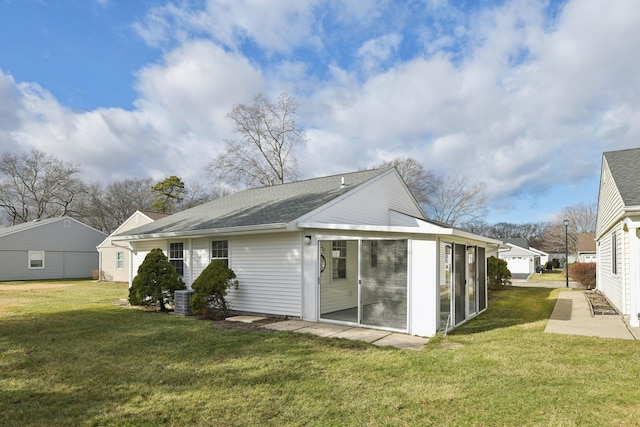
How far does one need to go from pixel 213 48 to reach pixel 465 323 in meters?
11.8

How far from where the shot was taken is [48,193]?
3922 centimetres

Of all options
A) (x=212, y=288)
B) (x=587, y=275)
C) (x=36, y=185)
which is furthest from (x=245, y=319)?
(x=36, y=185)

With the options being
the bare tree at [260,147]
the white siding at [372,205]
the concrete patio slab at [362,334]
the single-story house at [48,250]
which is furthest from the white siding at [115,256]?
the concrete patio slab at [362,334]

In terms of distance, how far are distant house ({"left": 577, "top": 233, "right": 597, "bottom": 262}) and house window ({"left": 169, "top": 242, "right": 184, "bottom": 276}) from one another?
38.5 m

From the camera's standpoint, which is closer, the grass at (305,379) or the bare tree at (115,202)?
the grass at (305,379)

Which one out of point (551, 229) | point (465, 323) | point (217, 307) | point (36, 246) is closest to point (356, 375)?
point (465, 323)

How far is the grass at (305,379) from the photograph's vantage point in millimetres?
3844

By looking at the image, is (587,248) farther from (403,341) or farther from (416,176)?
(403,341)

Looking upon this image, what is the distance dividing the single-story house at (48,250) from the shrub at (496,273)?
1159 inches

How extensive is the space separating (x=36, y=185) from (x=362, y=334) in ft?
142

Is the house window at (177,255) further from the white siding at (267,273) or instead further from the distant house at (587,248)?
the distant house at (587,248)

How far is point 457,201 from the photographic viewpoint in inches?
1453

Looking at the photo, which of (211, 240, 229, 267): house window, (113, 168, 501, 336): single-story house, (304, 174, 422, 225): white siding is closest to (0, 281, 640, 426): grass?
(113, 168, 501, 336): single-story house

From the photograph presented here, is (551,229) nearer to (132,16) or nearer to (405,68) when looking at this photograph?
(405,68)
